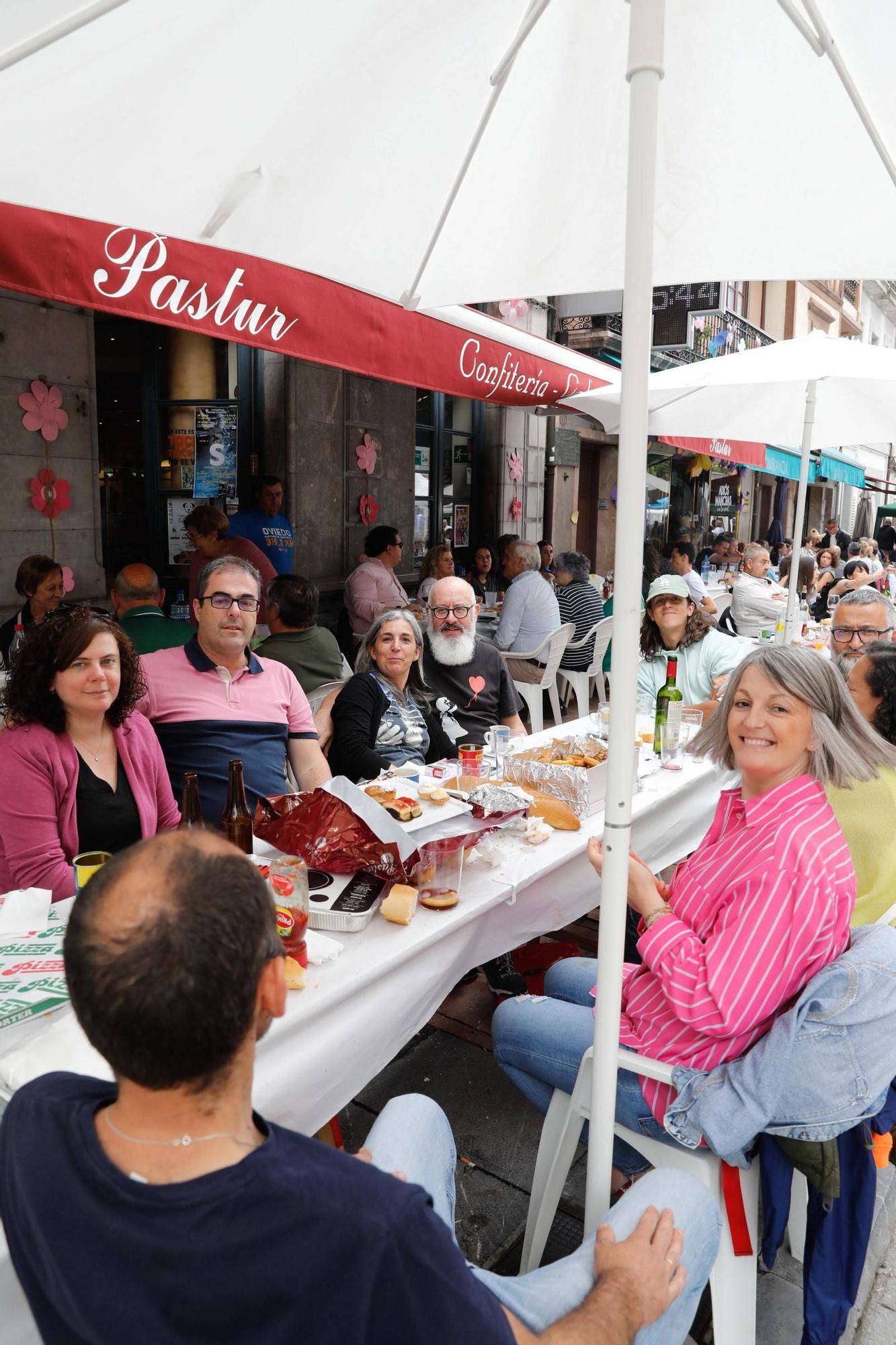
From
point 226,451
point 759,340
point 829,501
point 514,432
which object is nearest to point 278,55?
point 226,451

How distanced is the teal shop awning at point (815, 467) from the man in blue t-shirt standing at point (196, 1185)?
20.9ft

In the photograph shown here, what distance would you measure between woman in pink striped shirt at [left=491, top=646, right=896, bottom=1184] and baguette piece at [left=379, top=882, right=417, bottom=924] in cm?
41

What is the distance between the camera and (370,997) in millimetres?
1922

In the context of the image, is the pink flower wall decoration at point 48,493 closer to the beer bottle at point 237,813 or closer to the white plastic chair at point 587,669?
the white plastic chair at point 587,669

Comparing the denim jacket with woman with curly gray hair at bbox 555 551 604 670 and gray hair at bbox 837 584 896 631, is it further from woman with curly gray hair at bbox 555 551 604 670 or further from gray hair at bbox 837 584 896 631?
woman with curly gray hair at bbox 555 551 604 670

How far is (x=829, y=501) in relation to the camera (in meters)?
32.0

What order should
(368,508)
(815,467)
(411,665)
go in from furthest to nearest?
(815,467)
(368,508)
(411,665)

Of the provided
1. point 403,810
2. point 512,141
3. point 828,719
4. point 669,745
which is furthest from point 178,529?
point 828,719

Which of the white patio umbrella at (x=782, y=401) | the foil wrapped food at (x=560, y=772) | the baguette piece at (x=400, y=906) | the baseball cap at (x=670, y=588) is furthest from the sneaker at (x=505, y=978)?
the white patio umbrella at (x=782, y=401)

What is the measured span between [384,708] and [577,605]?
4.03 m

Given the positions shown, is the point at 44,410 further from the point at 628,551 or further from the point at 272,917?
the point at 272,917

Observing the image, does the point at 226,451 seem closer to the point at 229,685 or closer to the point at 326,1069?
the point at 229,685

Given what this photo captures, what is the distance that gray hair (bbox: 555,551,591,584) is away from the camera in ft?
25.0

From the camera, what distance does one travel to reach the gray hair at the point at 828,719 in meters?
2.02
